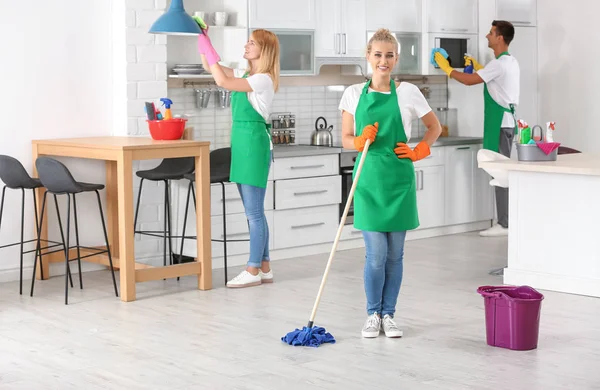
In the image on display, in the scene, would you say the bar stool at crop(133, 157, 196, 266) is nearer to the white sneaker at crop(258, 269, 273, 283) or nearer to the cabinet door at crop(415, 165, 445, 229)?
the white sneaker at crop(258, 269, 273, 283)

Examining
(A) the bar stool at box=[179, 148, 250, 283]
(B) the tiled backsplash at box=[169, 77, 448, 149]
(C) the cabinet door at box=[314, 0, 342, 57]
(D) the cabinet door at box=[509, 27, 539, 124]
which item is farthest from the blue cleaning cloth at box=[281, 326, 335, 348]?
(D) the cabinet door at box=[509, 27, 539, 124]

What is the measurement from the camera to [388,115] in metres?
4.84

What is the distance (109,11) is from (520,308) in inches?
143

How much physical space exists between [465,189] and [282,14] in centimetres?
233

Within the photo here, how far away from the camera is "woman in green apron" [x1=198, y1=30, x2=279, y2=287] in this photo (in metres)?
6.05

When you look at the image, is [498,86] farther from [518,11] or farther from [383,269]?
[383,269]

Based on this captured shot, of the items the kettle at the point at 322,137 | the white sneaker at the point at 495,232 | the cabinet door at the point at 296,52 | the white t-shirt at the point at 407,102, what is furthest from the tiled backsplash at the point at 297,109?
the white t-shirt at the point at 407,102

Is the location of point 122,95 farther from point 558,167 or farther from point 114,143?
point 558,167

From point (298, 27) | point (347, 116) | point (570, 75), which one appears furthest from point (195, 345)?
point (570, 75)

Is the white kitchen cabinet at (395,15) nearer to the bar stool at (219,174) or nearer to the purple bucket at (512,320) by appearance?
the bar stool at (219,174)

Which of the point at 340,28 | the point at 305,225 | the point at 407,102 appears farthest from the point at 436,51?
the point at 407,102

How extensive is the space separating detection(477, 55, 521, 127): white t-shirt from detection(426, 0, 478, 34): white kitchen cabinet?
51 cm

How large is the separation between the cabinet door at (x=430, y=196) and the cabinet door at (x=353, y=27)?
1107 mm

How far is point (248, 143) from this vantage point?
6.16 metres
